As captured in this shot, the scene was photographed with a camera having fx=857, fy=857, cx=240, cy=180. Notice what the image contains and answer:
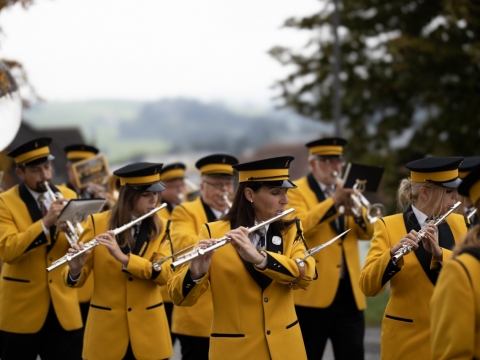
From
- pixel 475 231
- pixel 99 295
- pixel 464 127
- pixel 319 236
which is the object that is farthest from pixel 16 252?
pixel 464 127

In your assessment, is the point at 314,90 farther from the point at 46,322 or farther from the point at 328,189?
the point at 46,322

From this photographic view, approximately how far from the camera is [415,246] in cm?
509

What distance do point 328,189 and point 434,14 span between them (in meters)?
9.17

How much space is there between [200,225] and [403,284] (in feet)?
8.65

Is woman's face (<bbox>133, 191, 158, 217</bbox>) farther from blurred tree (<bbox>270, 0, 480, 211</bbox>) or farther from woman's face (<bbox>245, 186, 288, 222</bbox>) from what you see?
blurred tree (<bbox>270, 0, 480, 211</bbox>)

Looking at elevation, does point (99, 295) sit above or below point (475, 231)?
below

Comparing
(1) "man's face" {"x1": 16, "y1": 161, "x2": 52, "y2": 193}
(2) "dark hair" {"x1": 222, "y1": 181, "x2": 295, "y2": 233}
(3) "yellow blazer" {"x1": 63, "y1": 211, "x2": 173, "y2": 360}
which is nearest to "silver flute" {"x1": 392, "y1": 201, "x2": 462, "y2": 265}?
(2) "dark hair" {"x1": 222, "y1": 181, "x2": 295, "y2": 233}

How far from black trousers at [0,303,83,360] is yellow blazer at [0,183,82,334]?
7 centimetres

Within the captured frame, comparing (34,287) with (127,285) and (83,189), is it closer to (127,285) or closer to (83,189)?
(127,285)

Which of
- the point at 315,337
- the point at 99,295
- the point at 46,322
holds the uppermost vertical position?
the point at 99,295

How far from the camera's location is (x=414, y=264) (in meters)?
5.51

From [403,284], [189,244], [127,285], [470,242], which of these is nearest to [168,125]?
[189,244]

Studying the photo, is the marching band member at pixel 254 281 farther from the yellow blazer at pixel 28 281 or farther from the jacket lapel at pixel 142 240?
the yellow blazer at pixel 28 281

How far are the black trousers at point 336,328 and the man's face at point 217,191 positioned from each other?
1.21m
